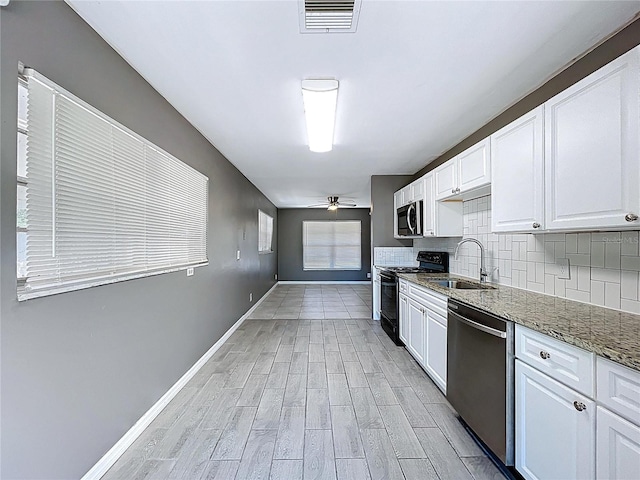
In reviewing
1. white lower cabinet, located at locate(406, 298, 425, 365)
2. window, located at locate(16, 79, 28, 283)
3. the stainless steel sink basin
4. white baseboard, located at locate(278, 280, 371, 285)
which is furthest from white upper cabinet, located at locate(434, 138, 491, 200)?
white baseboard, located at locate(278, 280, 371, 285)

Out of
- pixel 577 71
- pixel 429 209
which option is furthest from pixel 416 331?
pixel 577 71

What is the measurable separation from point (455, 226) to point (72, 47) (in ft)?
11.6

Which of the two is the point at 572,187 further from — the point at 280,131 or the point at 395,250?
the point at 395,250

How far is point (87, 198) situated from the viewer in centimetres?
164

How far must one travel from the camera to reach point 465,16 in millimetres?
1577

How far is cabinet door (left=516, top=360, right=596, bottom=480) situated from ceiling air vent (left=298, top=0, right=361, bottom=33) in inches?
75.5

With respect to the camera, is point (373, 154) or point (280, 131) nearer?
point (280, 131)

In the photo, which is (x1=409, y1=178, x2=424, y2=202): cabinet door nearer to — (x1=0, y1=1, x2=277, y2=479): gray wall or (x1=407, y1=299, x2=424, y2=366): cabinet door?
(x1=407, y1=299, x2=424, y2=366): cabinet door

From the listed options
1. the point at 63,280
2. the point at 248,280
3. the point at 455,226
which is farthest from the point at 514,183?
the point at 248,280

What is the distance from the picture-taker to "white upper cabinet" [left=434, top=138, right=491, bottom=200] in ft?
8.37

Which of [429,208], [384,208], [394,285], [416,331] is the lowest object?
[416,331]

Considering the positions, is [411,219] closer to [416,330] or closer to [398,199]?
[398,199]

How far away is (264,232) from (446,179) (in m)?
5.20

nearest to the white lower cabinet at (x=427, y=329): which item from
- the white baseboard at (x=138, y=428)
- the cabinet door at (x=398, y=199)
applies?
the cabinet door at (x=398, y=199)
